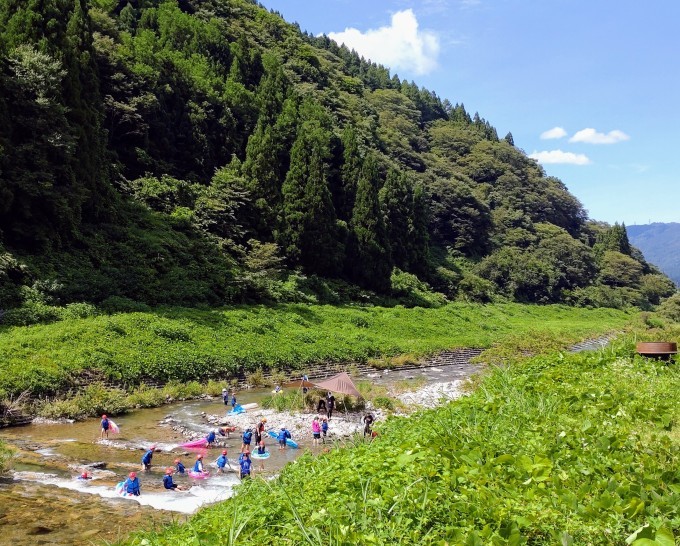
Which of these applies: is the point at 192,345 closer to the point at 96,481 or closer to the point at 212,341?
the point at 212,341

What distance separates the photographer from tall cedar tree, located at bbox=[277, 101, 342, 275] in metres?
48.0

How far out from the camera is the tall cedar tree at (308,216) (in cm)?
4803

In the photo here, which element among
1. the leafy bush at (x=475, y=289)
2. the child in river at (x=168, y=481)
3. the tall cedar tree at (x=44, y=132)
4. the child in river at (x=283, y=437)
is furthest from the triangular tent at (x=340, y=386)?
the leafy bush at (x=475, y=289)

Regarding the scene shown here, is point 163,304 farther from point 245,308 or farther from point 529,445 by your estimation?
point 529,445

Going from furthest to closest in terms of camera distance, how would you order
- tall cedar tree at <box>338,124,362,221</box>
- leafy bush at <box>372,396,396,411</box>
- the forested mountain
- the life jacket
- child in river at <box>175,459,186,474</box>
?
tall cedar tree at <box>338,124,362,221</box> → the forested mountain → leafy bush at <box>372,396,396,411</box> → child in river at <box>175,459,186,474</box> → the life jacket

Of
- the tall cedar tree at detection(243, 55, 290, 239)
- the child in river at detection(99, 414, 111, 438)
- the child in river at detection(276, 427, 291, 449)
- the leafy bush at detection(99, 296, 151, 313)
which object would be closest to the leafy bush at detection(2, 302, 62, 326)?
the leafy bush at detection(99, 296, 151, 313)

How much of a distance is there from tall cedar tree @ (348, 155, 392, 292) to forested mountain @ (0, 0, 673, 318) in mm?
164

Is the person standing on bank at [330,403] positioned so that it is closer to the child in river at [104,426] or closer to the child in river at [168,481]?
the child in river at [104,426]

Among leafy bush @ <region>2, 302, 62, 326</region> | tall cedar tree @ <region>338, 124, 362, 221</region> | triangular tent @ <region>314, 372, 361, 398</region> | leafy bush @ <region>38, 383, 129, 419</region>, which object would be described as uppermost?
tall cedar tree @ <region>338, 124, 362, 221</region>

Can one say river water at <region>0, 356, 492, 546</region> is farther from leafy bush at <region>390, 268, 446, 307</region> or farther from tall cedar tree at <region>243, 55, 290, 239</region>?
leafy bush at <region>390, 268, 446, 307</region>

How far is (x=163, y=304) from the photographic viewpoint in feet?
103

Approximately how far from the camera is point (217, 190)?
44656 mm

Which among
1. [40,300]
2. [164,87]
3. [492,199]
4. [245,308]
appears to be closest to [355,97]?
[492,199]

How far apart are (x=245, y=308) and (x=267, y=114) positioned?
102 ft
